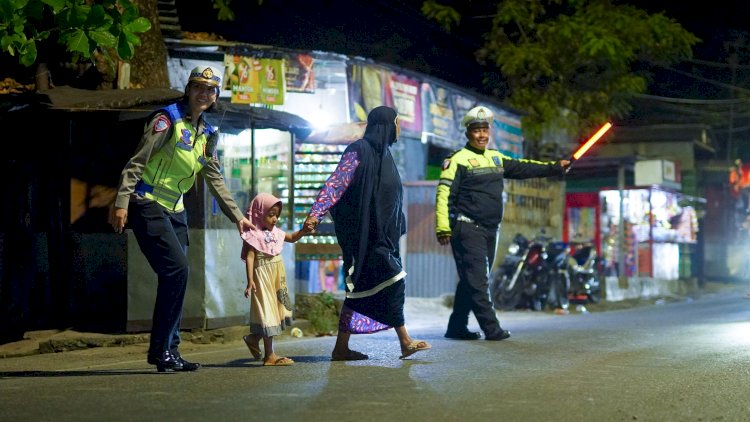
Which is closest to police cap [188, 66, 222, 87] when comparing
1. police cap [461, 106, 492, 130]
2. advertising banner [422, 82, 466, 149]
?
police cap [461, 106, 492, 130]

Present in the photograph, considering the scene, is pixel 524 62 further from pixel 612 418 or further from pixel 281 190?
pixel 612 418

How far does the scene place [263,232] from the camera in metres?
8.07

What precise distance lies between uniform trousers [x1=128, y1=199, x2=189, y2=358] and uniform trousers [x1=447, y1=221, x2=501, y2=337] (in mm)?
3301

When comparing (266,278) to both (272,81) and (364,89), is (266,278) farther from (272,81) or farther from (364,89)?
(364,89)

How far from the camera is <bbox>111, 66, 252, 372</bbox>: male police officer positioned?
7.15 meters

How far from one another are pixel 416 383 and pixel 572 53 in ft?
50.6

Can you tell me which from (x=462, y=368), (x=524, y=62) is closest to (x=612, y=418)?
(x=462, y=368)

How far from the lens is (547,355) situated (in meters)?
8.37

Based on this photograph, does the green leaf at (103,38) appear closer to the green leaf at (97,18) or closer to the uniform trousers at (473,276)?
the green leaf at (97,18)

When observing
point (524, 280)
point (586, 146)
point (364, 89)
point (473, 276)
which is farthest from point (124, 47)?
point (524, 280)

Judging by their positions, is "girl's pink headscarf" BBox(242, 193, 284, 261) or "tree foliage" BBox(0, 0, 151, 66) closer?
"tree foliage" BBox(0, 0, 151, 66)

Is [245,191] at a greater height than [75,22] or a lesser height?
lesser

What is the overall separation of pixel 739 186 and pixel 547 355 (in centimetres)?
2839

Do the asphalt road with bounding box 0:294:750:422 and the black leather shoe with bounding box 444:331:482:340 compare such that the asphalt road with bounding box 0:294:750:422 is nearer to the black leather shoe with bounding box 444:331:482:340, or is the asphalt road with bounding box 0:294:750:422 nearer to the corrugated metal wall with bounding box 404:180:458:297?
the black leather shoe with bounding box 444:331:482:340
